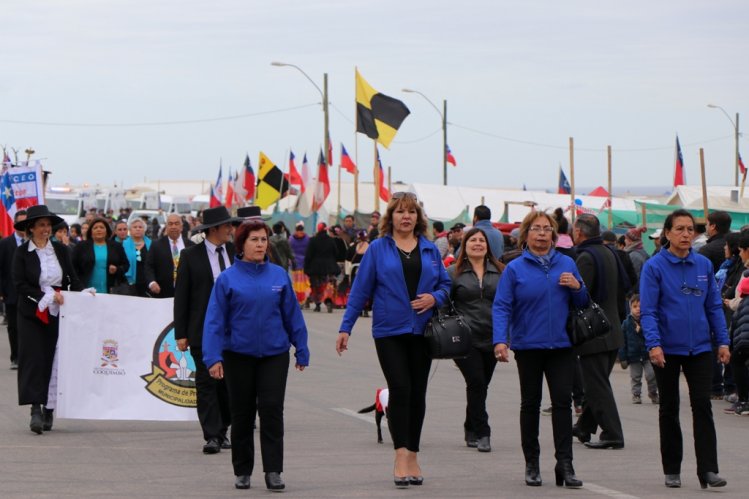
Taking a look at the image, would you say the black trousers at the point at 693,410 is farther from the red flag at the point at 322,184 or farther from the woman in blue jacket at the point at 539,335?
the red flag at the point at 322,184

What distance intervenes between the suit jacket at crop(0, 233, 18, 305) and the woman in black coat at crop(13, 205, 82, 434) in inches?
138

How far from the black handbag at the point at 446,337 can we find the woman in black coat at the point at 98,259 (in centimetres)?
741

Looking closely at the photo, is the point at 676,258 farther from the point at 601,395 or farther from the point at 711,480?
the point at 601,395

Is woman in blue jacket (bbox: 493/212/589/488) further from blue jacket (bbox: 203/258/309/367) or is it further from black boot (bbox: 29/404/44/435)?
black boot (bbox: 29/404/44/435)

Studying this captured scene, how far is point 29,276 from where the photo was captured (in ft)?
38.9

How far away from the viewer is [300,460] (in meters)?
10.2

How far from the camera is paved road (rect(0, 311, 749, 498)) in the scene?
8867mm

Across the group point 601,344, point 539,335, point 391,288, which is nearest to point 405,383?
point 391,288

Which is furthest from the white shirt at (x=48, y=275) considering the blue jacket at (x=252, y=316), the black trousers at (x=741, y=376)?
the black trousers at (x=741, y=376)

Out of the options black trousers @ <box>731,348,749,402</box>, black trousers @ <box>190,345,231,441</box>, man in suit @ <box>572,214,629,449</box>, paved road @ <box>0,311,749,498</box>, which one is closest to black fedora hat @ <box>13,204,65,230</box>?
paved road @ <box>0,311,749,498</box>

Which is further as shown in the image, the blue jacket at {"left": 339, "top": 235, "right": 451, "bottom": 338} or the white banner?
the white banner

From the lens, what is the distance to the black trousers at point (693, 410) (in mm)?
8859

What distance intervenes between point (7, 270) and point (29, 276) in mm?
4064

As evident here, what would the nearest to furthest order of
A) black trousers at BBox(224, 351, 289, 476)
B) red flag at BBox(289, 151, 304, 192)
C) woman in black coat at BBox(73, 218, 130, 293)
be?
black trousers at BBox(224, 351, 289, 476) < woman in black coat at BBox(73, 218, 130, 293) < red flag at BBox(289, 151, 304, 192)
